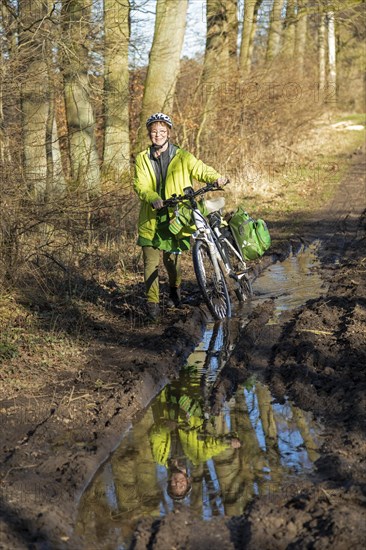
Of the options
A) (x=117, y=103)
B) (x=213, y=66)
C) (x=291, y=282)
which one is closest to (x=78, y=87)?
(x=117, y=103)

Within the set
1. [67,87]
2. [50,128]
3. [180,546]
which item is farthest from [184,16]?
[180,546]

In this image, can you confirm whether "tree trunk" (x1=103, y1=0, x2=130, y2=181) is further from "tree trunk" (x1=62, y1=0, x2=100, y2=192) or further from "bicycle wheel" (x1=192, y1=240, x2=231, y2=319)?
"bicycle wheel" (x1=192, y1=240, x2=231, y2=319)

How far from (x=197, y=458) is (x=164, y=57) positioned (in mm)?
13382

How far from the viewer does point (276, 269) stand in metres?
13.7

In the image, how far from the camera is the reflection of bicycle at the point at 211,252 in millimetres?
10148

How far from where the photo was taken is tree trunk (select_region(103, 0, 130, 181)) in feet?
47.4

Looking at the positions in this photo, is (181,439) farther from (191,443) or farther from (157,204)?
(157,204)

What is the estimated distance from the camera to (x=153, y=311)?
10602mm

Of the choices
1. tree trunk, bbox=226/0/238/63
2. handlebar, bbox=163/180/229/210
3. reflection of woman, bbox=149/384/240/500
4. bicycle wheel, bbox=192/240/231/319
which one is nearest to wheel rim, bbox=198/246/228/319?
bicycle wheel, bbox=192/240/231/319

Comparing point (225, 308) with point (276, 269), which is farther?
point (276, 269)

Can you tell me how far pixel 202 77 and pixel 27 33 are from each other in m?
9.33

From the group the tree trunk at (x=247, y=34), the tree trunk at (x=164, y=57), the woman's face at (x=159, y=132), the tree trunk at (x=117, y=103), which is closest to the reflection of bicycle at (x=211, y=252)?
the woman's face at (x=159, y=132)

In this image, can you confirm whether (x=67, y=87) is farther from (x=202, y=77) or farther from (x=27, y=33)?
(x=202, y=77)


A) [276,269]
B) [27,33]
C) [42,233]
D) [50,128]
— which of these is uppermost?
[27,33]
